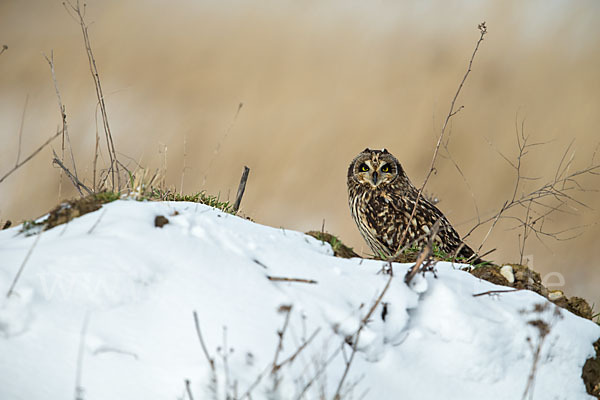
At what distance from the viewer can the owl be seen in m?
5.75

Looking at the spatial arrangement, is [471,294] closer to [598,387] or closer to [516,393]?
[516,393]

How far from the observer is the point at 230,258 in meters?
3.04

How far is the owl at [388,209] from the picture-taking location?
226 inches

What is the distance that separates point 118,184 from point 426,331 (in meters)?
2.54

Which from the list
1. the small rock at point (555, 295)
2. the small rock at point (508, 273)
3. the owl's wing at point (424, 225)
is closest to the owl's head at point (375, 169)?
the owl's wing at point (424, 225)

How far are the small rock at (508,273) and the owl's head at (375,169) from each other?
2.29 meters

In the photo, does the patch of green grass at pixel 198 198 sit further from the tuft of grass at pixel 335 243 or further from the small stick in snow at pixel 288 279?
the small stick in snow at pixel 288 279

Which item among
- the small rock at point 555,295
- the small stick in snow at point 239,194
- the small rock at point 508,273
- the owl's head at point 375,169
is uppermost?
the owl's head at point 375,169

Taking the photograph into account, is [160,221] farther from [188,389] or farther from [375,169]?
[375,169]

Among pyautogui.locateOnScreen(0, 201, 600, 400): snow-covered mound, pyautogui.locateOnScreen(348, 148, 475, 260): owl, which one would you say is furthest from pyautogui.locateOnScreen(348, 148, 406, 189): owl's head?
pyautogui.locateOnScreen(0, 201, 600, 400): snow-covered mound

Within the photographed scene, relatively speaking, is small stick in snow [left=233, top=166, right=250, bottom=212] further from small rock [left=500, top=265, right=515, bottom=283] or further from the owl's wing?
small rock [left=500, top=265, right=515, bottom=283]

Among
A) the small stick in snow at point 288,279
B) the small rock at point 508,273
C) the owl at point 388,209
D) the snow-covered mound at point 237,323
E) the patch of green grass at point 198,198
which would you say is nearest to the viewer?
the snow-covered mound at point 237,323

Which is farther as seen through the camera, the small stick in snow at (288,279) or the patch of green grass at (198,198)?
the patch of green grass at (198,198)

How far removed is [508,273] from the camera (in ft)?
13.7
